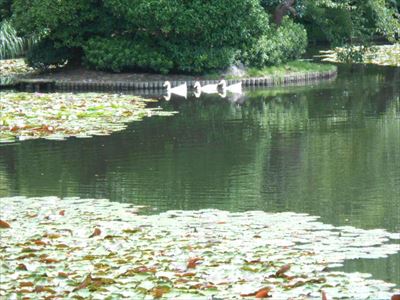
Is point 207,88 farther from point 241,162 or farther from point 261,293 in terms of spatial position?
point 261,293

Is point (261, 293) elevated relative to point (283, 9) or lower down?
lower down

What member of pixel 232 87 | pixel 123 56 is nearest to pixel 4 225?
pixel 232 87

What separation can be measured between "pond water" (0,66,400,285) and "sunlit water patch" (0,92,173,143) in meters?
0.45

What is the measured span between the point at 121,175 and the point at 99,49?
530 inches

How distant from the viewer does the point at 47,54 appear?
27.0 meters

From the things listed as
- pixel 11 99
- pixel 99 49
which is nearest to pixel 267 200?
pixel 11 99

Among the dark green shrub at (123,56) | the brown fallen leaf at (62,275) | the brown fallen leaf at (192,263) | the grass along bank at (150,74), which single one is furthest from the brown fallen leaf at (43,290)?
the dark green shrub at (123,56)

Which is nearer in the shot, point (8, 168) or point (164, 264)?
point (164, 264)

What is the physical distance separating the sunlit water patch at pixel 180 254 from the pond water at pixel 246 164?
39cm

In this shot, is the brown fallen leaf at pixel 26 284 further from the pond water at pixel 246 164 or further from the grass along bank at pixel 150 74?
the grass along bank at pixel 150 74

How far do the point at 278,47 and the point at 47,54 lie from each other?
5.85 metres

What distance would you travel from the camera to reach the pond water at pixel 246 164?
35.0ft

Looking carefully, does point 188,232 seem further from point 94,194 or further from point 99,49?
point 99,49

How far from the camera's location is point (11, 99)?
821 inches
